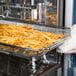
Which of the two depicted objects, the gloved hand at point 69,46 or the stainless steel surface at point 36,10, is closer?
the gloved hand at point 69,46

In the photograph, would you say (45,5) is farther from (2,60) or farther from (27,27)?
(2,60)

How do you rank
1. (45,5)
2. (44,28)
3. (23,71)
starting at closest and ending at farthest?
(23,71) < (44,28) < (45,5)

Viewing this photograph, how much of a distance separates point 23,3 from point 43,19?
0.50 meters

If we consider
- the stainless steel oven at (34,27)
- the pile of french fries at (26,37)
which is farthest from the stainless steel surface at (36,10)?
the pile of french fries at (26,37)

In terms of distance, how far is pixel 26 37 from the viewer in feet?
6.46

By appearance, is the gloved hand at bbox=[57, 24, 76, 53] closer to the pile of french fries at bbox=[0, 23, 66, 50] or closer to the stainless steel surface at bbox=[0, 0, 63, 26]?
the pile of french fries at bbox=[0, 23, 66, 50]

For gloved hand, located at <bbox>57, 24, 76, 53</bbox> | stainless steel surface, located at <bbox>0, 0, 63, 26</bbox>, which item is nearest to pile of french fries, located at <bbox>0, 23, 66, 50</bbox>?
gloved hand, located at <bbox>57, 24, 76, 53</bbox>

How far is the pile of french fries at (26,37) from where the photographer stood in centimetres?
179

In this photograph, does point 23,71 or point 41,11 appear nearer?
point 23,71

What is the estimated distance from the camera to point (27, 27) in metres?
2.30

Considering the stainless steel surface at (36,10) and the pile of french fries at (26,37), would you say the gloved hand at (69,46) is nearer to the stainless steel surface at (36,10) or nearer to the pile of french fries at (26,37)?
the pile of french fries at (26,37)

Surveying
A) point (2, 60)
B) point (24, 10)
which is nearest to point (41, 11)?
point (24, 10)

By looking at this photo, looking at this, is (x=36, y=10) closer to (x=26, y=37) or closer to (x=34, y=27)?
(x=34, y=27)

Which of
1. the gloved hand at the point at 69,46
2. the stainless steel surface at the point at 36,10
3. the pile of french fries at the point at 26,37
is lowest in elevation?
the gloved hand at the point at 69,46
